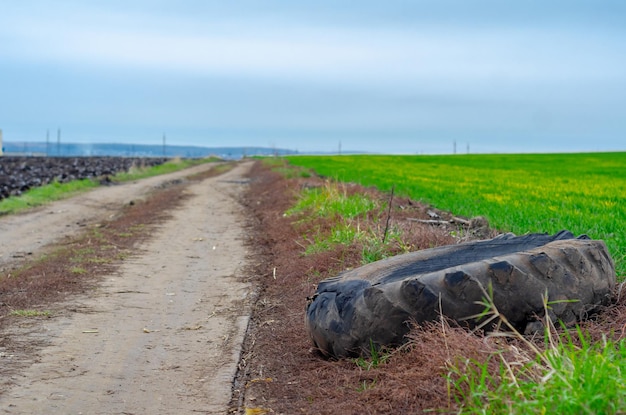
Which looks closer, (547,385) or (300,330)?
(547,385)

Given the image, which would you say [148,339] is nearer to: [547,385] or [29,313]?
[29,313]

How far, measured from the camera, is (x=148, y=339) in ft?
25.9

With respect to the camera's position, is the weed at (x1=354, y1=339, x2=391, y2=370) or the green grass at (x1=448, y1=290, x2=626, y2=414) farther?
the weed at (x1=354, y1=339, x2=391, y2=370)

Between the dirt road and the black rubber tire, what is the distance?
996 mm

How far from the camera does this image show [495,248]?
7613mm

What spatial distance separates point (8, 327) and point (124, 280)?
2896mm

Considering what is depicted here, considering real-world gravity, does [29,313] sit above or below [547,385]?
below

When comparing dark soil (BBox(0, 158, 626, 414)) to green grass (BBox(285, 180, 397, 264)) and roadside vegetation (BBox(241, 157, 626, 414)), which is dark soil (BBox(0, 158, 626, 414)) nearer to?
roadside vegetation (BBox(241, 157, 626, 414))

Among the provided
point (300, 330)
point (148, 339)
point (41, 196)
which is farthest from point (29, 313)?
point (41, 196)

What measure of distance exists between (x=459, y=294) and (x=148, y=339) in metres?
3.21

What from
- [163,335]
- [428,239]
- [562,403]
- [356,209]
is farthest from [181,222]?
[562,403]

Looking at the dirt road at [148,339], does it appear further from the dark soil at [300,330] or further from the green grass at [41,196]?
the green grass at [41,196]

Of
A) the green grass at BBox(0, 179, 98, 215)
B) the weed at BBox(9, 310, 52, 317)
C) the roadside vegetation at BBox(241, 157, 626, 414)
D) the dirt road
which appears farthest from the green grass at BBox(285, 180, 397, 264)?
the green grass at BBox(0, 179, 98, 215)

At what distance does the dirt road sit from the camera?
6082mm
